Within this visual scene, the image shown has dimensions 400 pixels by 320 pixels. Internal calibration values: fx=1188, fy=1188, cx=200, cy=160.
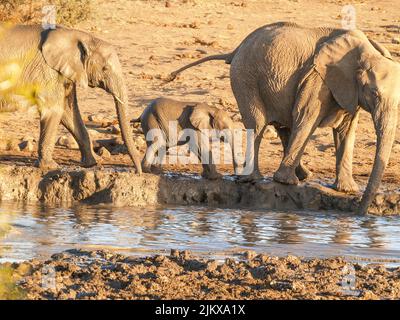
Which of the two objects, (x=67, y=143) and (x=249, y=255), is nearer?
(x=249, y=255)

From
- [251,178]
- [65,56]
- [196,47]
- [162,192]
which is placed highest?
[196,47]

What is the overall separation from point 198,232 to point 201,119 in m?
2.52

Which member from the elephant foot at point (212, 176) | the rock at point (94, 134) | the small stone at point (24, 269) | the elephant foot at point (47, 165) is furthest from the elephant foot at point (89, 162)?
the small stone at point (24, 269)

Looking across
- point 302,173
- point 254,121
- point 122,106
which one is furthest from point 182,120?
point 302,173

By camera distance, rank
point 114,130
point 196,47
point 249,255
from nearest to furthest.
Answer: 1. point 249,255
2. point 114,130
3. point 196,47

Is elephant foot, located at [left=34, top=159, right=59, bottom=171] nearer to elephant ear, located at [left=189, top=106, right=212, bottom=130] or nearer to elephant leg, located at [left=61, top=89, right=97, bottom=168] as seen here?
elephant leg, located at [left=61, top=89, right=97, bottom=168]

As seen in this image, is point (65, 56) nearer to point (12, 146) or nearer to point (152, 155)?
point (152, 155)

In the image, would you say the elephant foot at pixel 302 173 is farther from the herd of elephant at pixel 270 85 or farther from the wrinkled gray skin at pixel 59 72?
the wrinkled gray skin at pixel 59 72

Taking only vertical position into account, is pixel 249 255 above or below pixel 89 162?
below

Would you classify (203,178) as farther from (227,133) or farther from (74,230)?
(74,230)

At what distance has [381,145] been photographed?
→ 10.5 m

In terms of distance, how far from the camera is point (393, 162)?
13.0 meters
